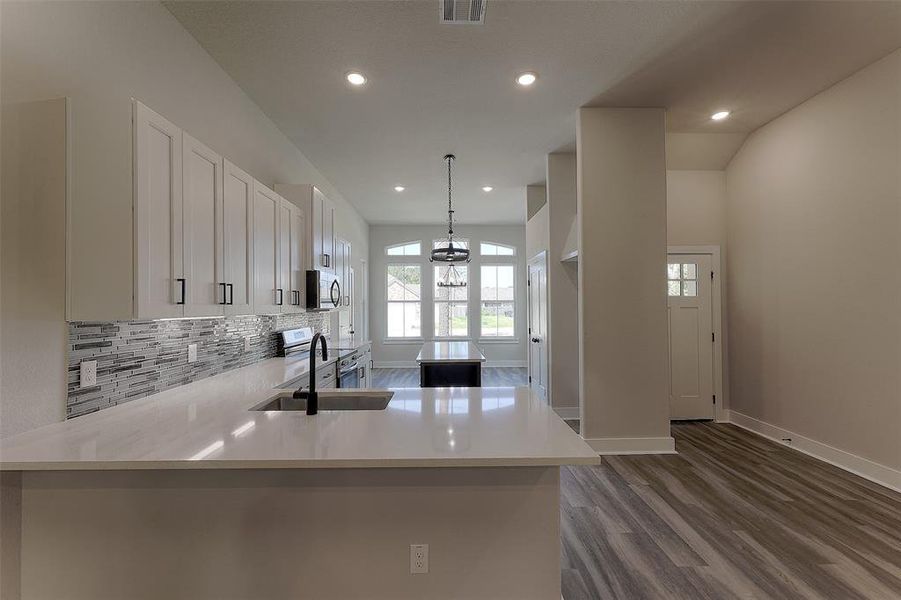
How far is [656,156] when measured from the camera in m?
3.62

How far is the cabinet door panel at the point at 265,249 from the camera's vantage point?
2686mm

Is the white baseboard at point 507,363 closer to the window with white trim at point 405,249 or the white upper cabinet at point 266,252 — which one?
the window with white trim at point 405,249

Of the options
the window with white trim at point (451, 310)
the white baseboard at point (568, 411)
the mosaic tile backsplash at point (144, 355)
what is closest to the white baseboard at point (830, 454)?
the white baseboard at point (568, 411)

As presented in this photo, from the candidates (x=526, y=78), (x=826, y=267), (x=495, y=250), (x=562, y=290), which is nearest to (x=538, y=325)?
(x=562, y=290)

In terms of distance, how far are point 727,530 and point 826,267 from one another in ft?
8.14

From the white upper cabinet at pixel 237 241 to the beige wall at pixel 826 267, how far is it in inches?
179

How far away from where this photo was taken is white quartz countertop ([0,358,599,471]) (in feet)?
4.16

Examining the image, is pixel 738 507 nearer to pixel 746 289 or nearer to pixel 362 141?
pixel 746 289

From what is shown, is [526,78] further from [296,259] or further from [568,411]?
[568,411]

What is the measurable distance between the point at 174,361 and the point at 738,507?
3.73 metres

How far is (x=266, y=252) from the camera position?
2.85m

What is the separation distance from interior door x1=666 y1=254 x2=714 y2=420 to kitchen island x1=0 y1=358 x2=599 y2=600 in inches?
147

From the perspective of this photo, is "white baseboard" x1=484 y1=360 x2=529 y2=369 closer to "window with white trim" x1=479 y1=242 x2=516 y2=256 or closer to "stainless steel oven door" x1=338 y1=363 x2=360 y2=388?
"window with white trim" x1=479 y1=242 x2=516 y2=256

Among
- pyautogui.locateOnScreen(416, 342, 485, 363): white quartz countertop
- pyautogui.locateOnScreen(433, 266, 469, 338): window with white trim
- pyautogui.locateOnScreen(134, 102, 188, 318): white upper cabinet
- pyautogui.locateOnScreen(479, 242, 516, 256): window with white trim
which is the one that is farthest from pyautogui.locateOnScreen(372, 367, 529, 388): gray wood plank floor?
pyautogui.locateOnScreen(134, 102, 188, 318): white upper cabinet
